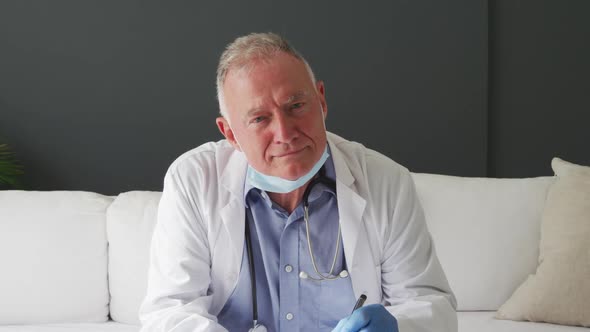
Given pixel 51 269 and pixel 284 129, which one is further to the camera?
pixel 51 269

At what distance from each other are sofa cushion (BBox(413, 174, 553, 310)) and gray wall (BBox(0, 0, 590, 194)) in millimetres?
581

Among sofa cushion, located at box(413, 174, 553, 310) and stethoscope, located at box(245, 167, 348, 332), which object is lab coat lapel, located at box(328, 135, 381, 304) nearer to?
stethoscope, located at box(245, 167, 348, 332)

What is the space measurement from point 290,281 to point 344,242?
0.51 ft

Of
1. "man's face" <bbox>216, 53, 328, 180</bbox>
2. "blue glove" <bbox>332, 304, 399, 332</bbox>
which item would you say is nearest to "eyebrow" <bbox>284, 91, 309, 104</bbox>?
"man's face" <bbox>216, 53, 328, 180</bbox>

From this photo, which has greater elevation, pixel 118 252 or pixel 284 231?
pixel 284 231

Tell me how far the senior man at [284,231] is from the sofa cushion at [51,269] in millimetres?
1010

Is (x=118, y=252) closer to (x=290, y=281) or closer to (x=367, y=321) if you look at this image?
(x=290, y=281)

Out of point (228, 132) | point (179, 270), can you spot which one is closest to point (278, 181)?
point (228, 132)

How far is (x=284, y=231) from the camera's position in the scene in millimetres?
2064

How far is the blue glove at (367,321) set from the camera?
173 centimetres

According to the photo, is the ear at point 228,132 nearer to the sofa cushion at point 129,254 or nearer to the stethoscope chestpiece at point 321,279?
the stethoscope chestpiece at point 321,279

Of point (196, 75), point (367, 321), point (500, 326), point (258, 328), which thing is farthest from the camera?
point (196, 75)

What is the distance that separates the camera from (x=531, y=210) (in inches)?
124

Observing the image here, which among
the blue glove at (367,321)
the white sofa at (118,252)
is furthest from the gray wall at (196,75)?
the blue glove at (367,321)
